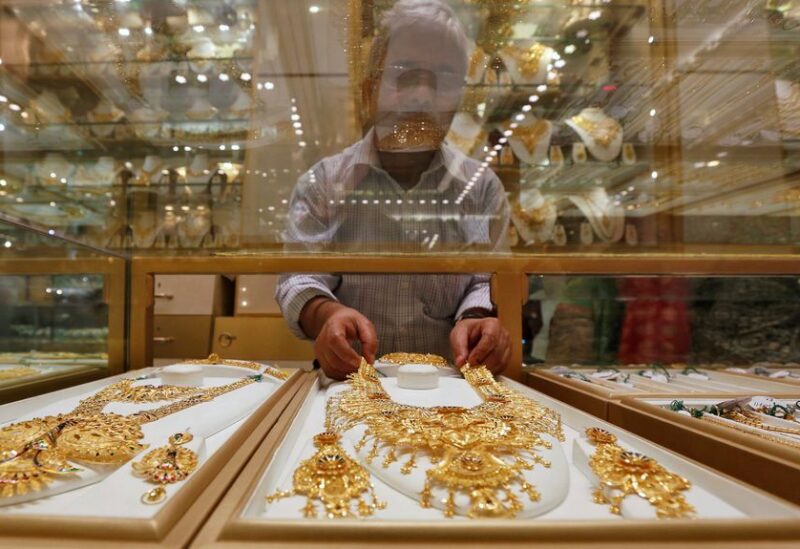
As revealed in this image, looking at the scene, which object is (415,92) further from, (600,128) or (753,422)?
(753,422)

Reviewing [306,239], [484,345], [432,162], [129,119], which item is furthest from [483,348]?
[129,119]

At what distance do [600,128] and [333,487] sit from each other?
225cm

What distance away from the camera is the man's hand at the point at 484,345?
46.3 inches

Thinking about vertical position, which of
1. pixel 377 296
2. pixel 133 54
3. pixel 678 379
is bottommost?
pixel 678 379

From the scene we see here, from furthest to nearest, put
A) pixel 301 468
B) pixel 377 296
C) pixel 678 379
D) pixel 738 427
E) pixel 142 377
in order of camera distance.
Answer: pixel 377 296
pixel 678 379
pixel 142 377
pixel 738 427
pixel 301 468

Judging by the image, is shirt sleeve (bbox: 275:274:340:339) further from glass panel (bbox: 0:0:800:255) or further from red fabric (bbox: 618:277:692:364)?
red fabric (bbox: 618:277:692:364)

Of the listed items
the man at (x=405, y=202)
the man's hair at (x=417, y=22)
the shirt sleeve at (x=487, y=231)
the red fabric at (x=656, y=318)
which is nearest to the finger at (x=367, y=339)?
the man at (x=405, y=202)

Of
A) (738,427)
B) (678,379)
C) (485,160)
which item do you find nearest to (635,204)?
(485,160)

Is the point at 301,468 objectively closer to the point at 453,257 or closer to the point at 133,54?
the point at 453,257

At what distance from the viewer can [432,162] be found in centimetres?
176

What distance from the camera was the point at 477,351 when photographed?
117cm

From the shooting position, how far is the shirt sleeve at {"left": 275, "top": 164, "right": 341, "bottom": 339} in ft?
4.54

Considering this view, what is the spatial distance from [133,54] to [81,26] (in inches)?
9.1

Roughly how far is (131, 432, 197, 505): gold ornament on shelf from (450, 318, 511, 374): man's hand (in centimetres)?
77
